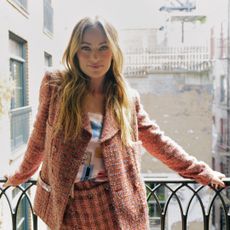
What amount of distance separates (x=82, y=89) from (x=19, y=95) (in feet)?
3.79

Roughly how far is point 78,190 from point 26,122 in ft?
4.07

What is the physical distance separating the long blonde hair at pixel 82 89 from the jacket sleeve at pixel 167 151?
0.32ft

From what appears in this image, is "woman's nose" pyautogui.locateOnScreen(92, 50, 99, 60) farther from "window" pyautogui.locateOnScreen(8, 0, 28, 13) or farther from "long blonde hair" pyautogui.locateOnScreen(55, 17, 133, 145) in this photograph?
"window" pyautogui.locateOnScreen(8, 0, 28, 13)

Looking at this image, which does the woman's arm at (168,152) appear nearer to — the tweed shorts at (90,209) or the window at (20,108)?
the tweed shorts at (90,209)

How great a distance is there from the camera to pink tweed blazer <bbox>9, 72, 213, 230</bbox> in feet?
3.59

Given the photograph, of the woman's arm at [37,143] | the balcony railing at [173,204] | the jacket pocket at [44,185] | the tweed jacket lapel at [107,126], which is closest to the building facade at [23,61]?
the balcony railing at [173,204]

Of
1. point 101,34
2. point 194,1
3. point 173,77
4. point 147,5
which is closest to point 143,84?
point 173,77

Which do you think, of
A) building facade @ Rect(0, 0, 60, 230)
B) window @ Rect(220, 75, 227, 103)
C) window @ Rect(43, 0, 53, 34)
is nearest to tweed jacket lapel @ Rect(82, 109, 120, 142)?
building facade @ Rect(0, 0, 60, 230)

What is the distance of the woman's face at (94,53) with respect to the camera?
3.67 ft

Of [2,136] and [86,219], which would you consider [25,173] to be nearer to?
[86,219]

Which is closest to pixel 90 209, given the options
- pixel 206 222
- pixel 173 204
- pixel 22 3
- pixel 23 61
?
pixel 206 222

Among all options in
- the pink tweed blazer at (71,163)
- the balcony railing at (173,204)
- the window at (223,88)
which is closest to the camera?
the pink tweed blazer at (71,163)

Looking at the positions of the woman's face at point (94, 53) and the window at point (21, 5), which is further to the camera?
the window at point (21, 5)

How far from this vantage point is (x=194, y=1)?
2.39 meters
